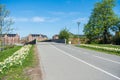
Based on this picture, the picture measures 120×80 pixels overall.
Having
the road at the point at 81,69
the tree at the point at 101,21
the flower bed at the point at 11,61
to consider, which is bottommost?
the road at the point at 81,69

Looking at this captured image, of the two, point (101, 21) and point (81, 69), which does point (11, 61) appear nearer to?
point (81, 69)

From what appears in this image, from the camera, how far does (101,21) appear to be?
7481 centimetres

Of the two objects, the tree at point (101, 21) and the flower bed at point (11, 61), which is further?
the tree at point (101, 21)

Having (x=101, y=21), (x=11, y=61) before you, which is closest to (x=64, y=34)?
(x=101, y=21)

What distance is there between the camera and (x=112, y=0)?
76312 millimetres

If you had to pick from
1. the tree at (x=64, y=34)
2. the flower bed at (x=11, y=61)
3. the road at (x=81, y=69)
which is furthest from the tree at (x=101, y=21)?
the flower bed at (x=11, y=61)

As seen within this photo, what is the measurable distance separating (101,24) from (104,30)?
2.27 m

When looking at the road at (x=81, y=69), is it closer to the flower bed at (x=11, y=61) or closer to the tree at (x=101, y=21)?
the flower bed at (x=11, y=61)

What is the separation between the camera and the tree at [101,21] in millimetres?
74125

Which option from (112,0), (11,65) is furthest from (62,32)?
(11,65)

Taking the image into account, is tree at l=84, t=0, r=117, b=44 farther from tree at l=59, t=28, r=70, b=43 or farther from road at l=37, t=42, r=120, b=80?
road at l=37, t=42, r=120, b=80

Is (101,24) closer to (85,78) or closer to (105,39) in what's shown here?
(105,39)

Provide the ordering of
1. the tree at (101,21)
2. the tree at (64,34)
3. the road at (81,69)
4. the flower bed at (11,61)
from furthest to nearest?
the tree at (64,34), the tree at (101,21), the flower bed at (11,61), the road at (81,69)

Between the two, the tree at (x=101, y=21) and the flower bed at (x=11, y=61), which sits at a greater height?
the tree at (x=101, y=21)
